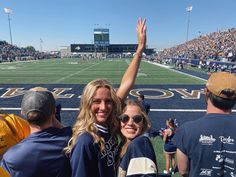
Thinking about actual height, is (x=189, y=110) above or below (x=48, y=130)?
below

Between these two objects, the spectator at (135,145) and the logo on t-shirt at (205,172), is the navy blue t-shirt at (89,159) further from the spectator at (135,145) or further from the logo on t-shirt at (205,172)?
the logo on t-shirt at (205,172)

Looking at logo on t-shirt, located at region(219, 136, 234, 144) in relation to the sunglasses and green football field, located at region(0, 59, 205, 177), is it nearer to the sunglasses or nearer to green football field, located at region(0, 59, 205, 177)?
the sunglasses

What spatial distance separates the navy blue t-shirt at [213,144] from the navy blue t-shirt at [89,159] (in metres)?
0.70

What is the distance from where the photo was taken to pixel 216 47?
154 ft

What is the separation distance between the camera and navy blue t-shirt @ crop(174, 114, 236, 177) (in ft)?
7.55

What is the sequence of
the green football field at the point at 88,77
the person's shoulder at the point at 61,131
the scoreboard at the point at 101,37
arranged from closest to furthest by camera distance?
1. the person's shoulder at the point at 61,131
2. the green football field at the point at 88,77
3. the scoreboard at the point at 101,37

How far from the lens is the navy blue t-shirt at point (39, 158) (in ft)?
6.91

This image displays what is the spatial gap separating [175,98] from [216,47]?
1414 inches

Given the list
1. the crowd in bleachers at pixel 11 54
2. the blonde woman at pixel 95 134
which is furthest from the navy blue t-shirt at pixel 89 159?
the crowd in bleachers at pixel 11 54

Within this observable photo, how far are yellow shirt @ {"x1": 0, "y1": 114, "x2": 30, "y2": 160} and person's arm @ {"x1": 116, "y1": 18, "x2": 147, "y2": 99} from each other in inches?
40.1

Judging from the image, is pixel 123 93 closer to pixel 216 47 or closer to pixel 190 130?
pixel 190 130

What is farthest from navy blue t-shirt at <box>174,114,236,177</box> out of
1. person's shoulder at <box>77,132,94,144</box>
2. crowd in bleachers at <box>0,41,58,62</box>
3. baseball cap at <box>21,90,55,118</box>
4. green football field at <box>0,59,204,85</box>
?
crowd in bleachers at <box>0,41,58,62</box>

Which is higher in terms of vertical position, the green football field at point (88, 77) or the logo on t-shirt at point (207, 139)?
the logo on t-shirt at point (207, 139)

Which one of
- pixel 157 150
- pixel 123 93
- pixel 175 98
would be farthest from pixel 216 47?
pixel 123 93
